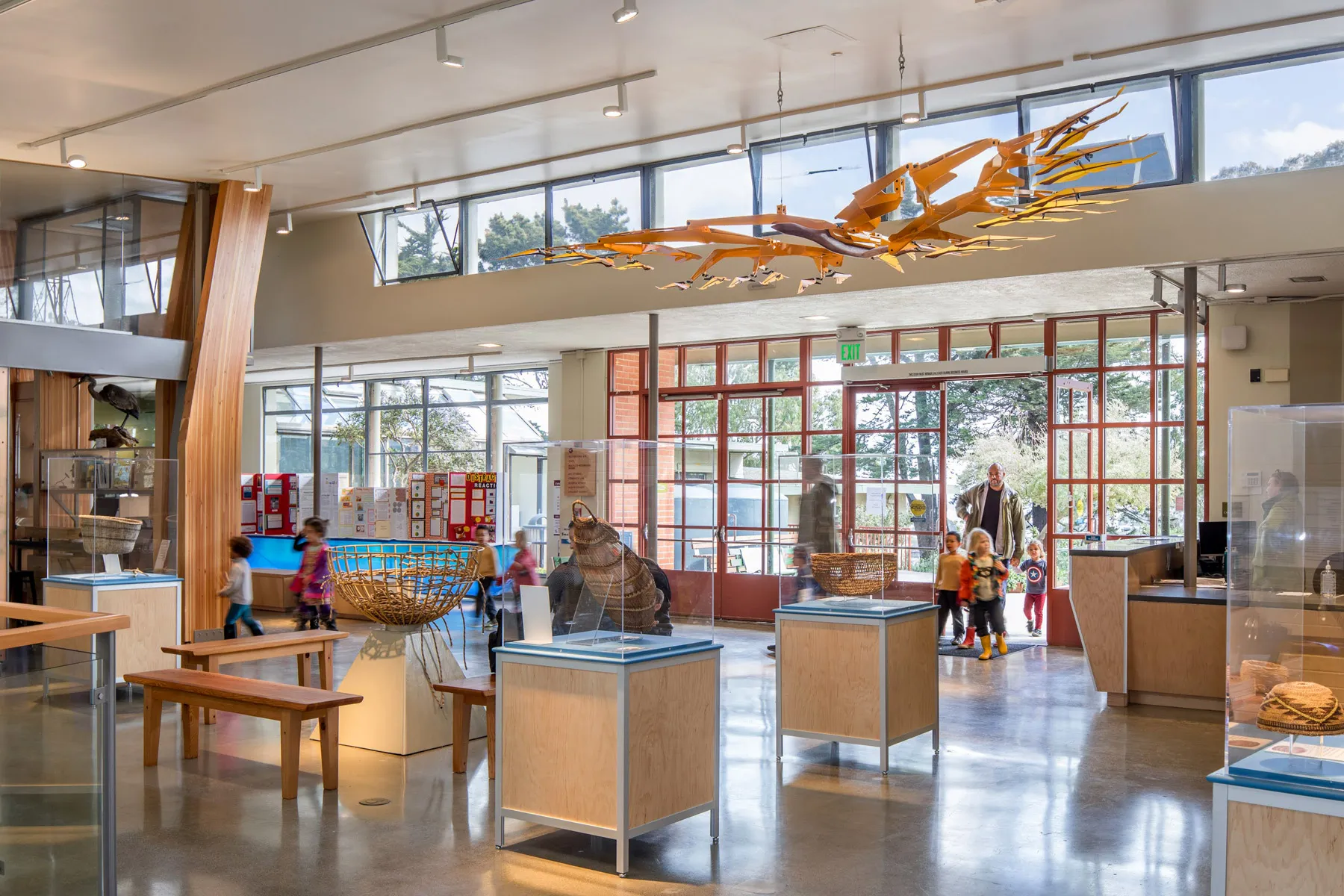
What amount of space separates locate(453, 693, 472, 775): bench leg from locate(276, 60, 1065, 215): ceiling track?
553 cm

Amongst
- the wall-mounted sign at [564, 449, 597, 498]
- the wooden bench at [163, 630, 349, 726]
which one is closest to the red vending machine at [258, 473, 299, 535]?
the wooden bench at [163, 630, 349, 726]

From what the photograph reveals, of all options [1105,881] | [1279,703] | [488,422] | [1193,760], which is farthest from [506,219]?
[1279,703]

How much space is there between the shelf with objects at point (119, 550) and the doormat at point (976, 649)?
6.75 meters

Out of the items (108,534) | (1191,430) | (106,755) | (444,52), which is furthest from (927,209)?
(108,534)

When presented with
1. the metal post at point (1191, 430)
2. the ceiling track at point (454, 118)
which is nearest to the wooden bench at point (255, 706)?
the ceiling track at point (454, 118)

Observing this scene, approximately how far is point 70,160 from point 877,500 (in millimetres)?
7811

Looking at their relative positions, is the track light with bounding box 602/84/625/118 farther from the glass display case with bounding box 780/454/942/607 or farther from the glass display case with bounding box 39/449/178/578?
the glass display case with bounding box 39/449/178/578

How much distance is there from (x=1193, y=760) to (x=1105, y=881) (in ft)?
8.43

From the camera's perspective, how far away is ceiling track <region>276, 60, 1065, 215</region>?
898 centimetres

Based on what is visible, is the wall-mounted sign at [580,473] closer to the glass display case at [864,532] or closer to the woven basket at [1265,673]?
the glass display case at [864,532]

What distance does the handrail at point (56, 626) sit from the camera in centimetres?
380

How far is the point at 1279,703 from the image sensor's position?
3.51 metres

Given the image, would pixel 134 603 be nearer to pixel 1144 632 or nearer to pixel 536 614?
pixel 536 614

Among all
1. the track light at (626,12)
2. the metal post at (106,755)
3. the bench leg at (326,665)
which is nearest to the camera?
the metal post at (106,755)
